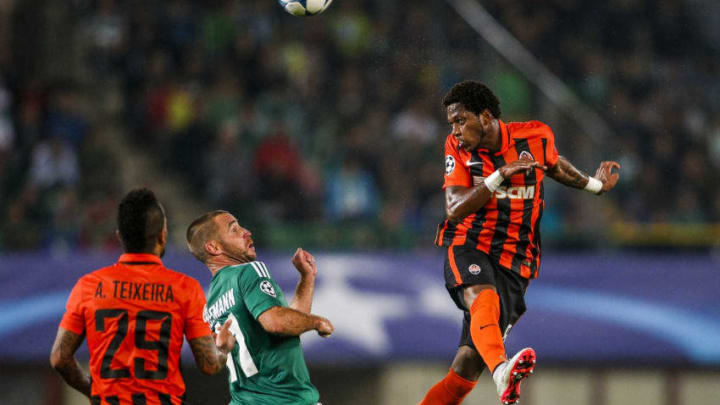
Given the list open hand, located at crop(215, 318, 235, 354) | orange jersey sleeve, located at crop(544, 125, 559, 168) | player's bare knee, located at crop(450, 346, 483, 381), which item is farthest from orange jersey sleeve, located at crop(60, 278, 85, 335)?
orange jersey sleeve, located at crop(544, 125, 559, 168)

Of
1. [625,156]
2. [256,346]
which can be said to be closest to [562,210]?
[625,156]

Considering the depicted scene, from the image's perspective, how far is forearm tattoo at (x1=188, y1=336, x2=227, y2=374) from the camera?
16.3ft

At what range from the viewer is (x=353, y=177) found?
10.8 meters

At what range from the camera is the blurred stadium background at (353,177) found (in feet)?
34.1

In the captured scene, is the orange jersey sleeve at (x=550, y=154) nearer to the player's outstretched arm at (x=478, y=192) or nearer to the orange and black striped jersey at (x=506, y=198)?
the orange and black striped jersey at (x=506, y=198)

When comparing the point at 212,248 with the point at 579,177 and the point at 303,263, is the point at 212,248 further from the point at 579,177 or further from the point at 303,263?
the point at 579,177

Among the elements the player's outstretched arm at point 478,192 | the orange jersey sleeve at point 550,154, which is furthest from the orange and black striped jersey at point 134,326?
the orange jersey sleeve at point 550,154

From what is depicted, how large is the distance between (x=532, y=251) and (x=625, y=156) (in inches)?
204

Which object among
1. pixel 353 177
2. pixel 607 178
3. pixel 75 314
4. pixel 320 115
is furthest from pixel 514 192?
pixel 320 115

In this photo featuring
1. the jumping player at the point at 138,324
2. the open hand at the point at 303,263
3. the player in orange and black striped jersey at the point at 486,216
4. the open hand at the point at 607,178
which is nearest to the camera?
the jumping player at the point at 138,324

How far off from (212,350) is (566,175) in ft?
8.41

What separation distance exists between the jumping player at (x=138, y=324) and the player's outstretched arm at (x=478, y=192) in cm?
160

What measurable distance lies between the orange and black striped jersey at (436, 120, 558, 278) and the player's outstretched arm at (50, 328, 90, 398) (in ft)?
7.56

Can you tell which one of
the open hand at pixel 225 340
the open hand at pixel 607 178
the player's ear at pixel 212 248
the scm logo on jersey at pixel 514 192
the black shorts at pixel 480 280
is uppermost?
the open hand at pixel 607 178
